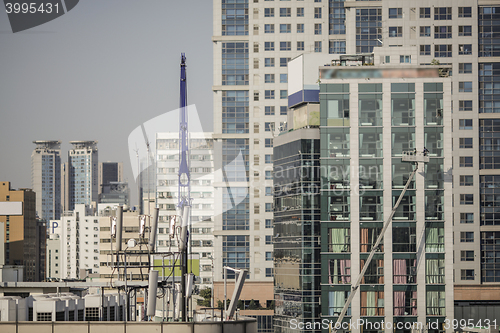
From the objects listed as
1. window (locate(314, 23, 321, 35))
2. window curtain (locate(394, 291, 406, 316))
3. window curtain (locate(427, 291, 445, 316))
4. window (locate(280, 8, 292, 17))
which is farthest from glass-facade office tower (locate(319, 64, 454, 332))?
window (locate(280, 8, 292, 17))

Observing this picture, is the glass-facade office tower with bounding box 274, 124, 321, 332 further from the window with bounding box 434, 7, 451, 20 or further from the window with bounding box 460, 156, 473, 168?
the window with bounding box 434, 7, 451, 20

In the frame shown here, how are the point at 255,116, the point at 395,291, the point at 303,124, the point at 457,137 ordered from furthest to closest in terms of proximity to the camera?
the point at 255,116 < the point at 457,137 < the point at 303,124 < the point at 395,291

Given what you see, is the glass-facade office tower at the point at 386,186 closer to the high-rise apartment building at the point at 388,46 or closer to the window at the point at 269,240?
the high-rise apartment building at the point at 388,46

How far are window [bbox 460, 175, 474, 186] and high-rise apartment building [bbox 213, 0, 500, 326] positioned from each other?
18 centimetres

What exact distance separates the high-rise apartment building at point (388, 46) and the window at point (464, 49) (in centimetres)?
19

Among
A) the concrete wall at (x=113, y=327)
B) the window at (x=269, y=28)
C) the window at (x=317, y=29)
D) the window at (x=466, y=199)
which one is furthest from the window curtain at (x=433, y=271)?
the window at (x=269, y=28)

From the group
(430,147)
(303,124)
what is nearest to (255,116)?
(303,124)

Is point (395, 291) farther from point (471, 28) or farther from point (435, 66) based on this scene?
point (471, 28)

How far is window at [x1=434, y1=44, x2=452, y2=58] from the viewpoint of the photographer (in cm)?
13962

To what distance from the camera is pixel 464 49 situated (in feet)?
458

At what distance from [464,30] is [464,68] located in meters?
7.09

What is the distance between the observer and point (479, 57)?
139875mm

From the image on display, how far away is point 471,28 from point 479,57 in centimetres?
563

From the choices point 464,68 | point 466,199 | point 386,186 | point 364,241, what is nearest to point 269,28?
point 464,68
